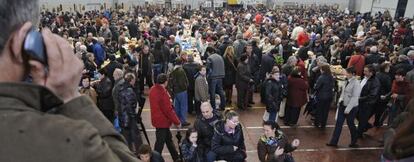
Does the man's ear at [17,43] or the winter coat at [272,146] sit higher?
the man's ear at [17,43]

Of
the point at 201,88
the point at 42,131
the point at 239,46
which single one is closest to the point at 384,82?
the point at 201,88

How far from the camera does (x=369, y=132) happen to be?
9172 mm

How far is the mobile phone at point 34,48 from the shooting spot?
874 mm

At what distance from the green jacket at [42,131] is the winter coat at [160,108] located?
593cm

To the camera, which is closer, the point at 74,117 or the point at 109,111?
the point at 74,117

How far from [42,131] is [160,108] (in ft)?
20.0

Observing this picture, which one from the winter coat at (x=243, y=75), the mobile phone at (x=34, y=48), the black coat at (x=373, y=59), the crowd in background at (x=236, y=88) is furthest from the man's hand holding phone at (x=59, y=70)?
the black coat at (x=373, y=59)

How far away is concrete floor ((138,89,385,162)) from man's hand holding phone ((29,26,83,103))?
6.69 metres

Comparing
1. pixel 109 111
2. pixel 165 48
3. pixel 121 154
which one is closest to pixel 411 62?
pixel 165 48

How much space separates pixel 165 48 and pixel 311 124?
4884 mm

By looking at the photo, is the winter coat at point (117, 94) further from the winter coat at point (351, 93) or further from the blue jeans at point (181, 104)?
the winter coat at point (351, 93)

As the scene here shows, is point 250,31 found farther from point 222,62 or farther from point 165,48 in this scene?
point 222,62

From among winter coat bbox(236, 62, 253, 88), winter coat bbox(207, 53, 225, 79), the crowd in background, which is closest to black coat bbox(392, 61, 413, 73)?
the crowd in background

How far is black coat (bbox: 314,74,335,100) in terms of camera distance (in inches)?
330
